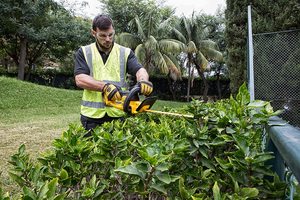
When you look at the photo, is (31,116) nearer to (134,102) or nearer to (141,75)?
(141,75)

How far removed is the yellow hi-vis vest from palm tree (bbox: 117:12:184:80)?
1684cm

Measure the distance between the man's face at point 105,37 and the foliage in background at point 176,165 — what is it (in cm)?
121

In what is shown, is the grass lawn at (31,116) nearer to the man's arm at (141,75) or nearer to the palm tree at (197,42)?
the man's arm at (141,75)

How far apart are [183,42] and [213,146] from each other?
2124 centimetres

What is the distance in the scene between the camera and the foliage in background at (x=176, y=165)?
3.45 feet

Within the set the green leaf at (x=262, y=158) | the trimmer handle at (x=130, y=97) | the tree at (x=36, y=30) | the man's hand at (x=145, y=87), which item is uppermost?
the tree at (x=36, y=30)

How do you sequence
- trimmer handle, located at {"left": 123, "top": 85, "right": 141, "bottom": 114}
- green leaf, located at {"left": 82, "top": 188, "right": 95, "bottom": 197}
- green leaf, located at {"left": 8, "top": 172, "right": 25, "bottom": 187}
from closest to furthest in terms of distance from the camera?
green leaf, located at {"left": 82, "top": 188, "right": 95, "bottom": 197} → green leaf, located at {"left": 8, "top": 172, "right": 25, "bottom": 187} → trimmer handle, located at {"left": 123, "top": 85, "right": 141, "bottom": 114}

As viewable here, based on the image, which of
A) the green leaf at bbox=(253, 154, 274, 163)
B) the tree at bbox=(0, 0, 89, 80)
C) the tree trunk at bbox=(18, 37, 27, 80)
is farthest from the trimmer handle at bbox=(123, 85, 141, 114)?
the tree trunk at bbox=(18, 37, 27, 80)

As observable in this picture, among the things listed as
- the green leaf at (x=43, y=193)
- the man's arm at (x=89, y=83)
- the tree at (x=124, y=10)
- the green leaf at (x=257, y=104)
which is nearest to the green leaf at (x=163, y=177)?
the green leaf at (x=43, y=193)

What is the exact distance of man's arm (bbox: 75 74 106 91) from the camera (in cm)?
244

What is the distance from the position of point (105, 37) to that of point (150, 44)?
17268 millimetres

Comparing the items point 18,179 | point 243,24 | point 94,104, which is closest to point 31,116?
point 243,24

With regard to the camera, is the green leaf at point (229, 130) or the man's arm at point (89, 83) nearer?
the green leaf at point (229, 130)

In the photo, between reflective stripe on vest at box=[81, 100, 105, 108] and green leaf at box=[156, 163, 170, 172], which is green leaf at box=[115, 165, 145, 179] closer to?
green leaf at box=[156, 163, 170, 172]
